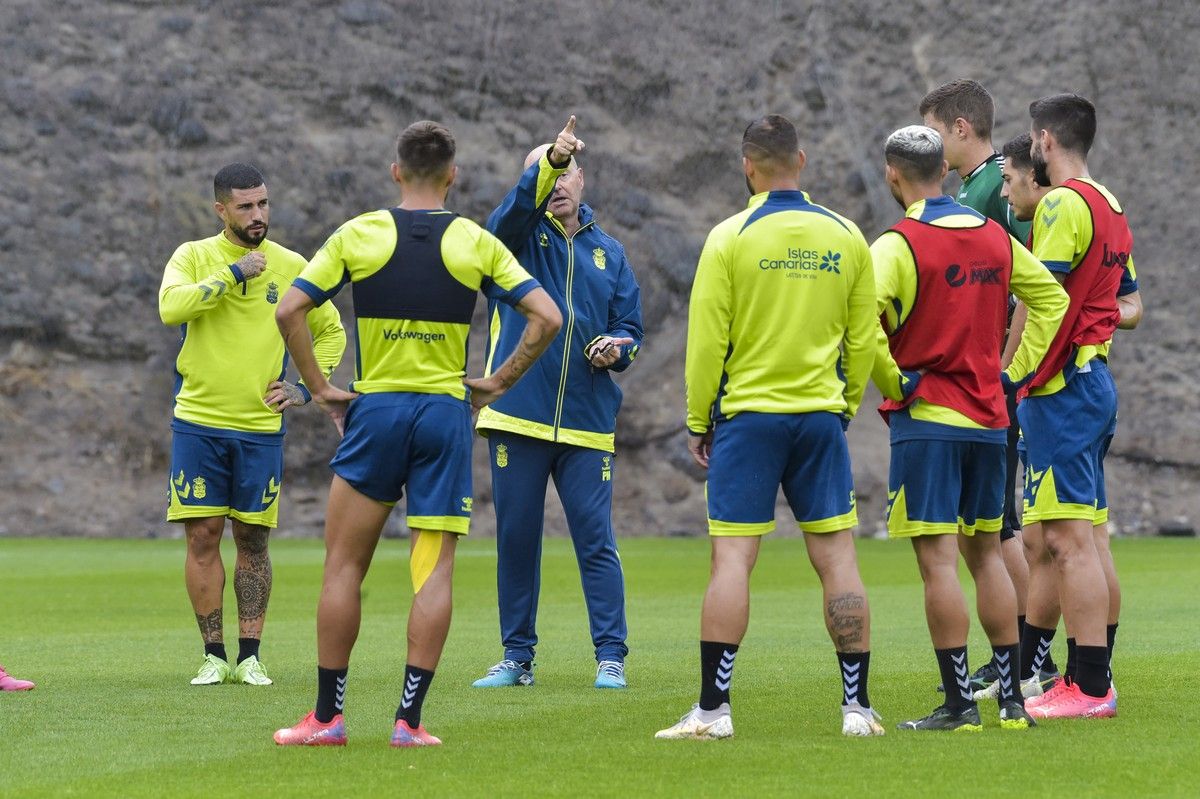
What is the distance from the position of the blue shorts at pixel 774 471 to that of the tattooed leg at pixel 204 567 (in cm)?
309

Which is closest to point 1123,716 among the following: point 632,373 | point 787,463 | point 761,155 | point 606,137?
point 787,463

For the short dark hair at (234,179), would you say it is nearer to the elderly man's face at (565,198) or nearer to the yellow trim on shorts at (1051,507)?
the elderly man's face at (565,198)

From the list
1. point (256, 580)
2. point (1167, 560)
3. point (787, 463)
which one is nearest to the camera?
point (787, 463)

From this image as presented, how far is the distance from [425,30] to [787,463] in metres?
21.7

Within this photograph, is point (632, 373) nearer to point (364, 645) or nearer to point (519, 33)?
point (519, 33)

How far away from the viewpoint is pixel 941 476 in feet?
19.1

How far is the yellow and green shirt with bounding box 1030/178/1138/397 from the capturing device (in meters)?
6.24

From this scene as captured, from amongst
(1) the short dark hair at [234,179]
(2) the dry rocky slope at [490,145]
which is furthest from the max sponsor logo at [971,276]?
(2) the dry rocky slope at [490,145]

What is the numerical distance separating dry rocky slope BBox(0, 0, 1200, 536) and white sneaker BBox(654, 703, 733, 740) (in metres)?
18.8

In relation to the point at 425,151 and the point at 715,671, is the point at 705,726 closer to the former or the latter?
the point at 715,671

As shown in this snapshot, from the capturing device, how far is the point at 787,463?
5.77 metres

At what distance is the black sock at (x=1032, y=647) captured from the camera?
22.3 ft

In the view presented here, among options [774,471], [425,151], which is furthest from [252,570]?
[774,471]

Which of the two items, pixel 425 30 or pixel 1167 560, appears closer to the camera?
pixel 1167 560
